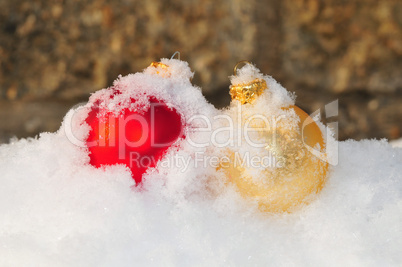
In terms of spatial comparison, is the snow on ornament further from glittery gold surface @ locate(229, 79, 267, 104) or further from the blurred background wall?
the blurred background wall

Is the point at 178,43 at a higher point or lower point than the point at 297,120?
higher

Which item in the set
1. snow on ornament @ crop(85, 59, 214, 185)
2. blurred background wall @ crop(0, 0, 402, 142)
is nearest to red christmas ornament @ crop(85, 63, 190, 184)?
snow on ornament @ crop(85, 59, 214, 185)

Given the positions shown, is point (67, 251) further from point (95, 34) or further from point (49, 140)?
point (95, 34)

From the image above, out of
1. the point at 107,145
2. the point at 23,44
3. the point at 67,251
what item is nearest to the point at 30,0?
the point at 23,44

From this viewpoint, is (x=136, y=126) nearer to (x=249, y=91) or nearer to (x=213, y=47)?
(x=249, y=91)

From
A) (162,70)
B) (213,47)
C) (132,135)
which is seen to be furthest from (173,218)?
(213,47)

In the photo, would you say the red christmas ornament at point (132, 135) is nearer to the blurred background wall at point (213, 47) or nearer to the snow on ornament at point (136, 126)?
the snow on ornament at point (136, 126)

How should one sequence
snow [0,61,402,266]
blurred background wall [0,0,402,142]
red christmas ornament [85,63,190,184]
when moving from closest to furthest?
snow [0,61,402,266]
red christmas ornament [85,63,190,184]
blurred background wall [0,0,402,142]
